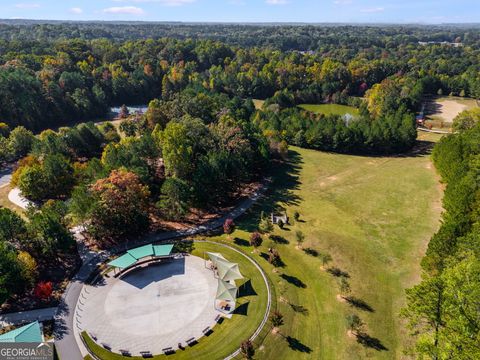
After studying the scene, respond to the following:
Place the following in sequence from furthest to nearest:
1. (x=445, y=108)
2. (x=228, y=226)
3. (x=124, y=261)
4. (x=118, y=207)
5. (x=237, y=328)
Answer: (x=445, y=108) → (x=228, y=226) → (x=118, y=207) → (x=124, y=261) → (x=237, y=328)

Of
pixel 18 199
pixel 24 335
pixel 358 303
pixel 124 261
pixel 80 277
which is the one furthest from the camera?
pixel 18 199

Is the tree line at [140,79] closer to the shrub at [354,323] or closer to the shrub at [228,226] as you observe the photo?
the shrub at [228,226]

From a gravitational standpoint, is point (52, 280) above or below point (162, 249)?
below

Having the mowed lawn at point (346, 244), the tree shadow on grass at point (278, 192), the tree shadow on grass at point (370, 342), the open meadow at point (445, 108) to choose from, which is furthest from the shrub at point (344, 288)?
the open meadow at point (445, 108)

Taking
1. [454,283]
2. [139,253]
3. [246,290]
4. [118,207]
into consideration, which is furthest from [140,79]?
[454,283]

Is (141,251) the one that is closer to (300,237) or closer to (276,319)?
(276,319)

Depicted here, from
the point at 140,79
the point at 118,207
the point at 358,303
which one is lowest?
the point at 358,303

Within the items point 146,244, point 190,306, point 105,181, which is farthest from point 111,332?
point 105,181
